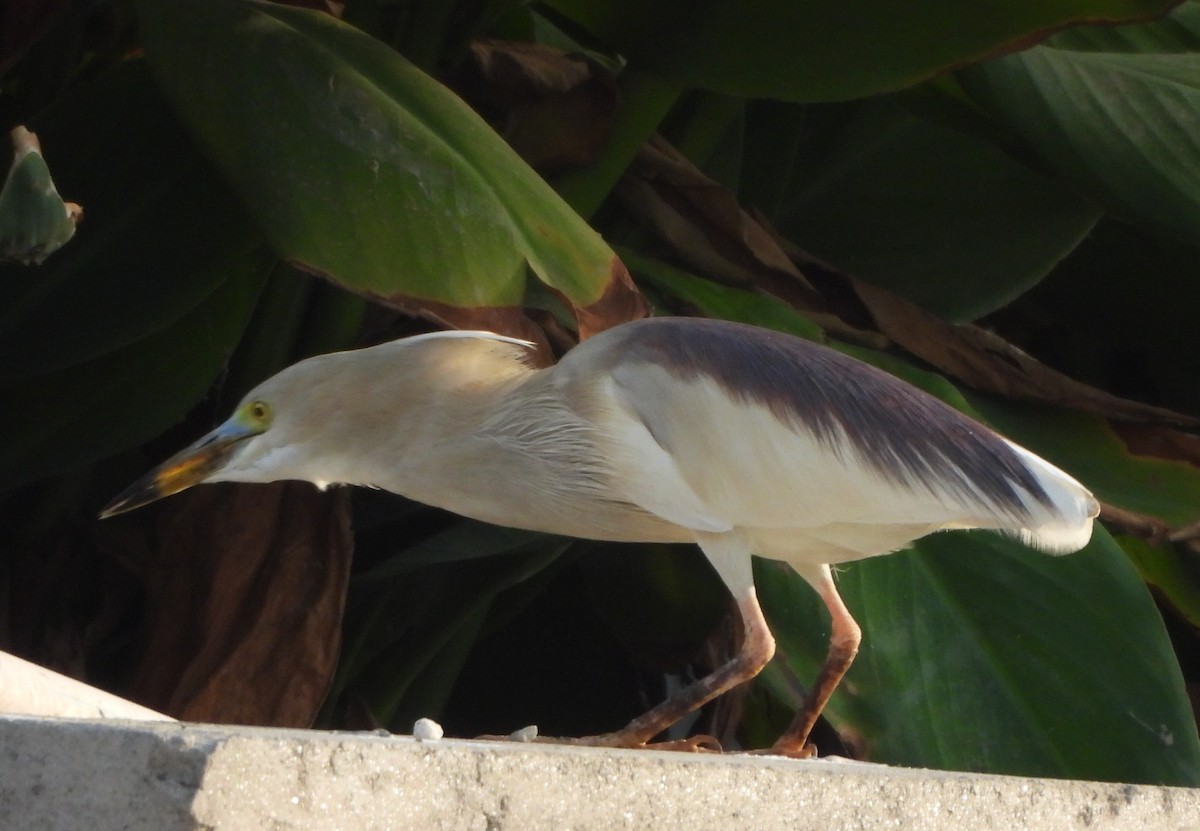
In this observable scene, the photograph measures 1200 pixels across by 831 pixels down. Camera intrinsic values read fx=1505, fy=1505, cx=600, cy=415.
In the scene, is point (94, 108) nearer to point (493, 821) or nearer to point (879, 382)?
point (879, 382)

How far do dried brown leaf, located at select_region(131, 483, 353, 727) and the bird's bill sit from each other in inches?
14.7

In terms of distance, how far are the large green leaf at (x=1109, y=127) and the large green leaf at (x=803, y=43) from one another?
239 millimetres

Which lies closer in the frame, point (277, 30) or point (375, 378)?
point (375, 378)

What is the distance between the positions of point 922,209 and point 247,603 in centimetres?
124

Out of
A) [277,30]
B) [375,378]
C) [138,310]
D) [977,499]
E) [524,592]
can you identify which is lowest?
[524,592]

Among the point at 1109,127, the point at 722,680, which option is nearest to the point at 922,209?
the point at 1109,127

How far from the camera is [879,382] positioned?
1344mm

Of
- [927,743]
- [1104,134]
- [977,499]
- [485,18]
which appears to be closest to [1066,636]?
[927,743]

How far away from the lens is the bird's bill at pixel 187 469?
4.42ft

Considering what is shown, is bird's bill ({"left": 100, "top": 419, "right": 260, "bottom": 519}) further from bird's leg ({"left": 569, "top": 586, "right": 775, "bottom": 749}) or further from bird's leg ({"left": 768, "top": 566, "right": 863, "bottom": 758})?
bird's leg ({"left": 768, "top": 566, "right": 863, "bottom": 758})

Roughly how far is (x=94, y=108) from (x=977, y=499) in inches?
→ 44.8

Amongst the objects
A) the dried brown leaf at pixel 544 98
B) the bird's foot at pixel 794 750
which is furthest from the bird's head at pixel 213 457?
the dried brown leaf at pixel 544 98

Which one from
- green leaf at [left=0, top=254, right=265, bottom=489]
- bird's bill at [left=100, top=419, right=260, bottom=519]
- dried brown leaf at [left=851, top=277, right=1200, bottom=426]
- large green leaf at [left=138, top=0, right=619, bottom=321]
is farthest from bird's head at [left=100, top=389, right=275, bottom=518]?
Result: dried brown leaf at [left=851, top=277, right=1200, bottom=426]

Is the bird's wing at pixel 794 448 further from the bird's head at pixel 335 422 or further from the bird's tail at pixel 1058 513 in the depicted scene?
the bird's head at pixel 335 422
